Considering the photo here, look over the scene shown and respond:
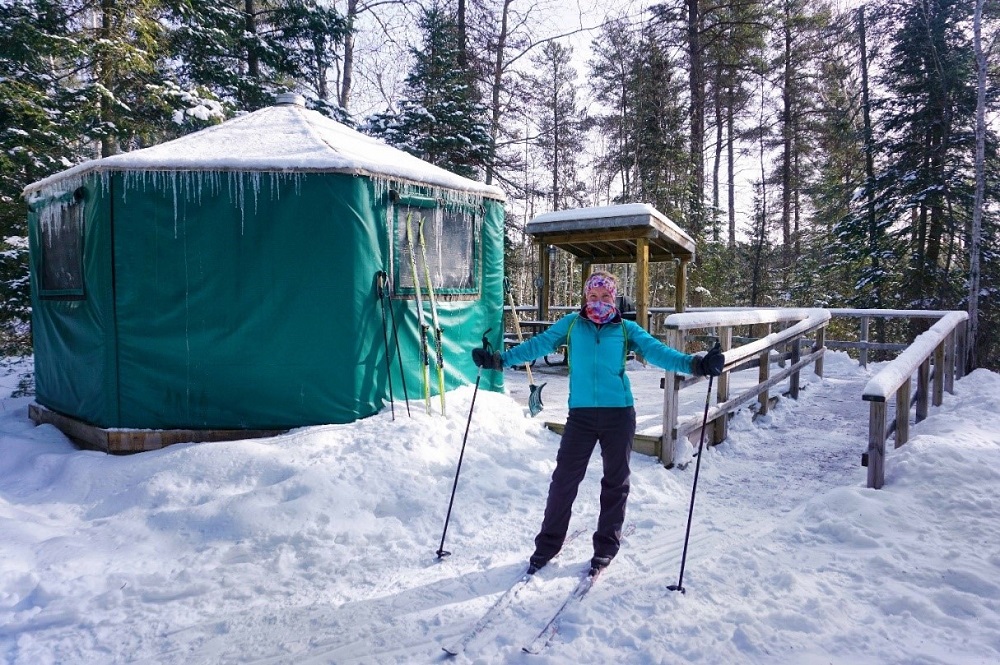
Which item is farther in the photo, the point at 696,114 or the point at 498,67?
the point at 498,67

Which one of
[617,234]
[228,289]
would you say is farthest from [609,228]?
[228,289]

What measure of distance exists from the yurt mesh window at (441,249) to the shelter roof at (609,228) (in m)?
2.79

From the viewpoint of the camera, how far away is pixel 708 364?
2.83 m

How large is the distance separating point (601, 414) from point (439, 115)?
11474 millimetres

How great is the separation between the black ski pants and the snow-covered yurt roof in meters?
3.14

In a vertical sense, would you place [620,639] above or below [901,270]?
below

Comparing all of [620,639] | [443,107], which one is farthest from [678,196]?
[620,639]

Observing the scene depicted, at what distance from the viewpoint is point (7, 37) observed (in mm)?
8445

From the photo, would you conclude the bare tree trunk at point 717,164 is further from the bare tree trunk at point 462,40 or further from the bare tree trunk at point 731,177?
the bare tree trunk at point 462,40

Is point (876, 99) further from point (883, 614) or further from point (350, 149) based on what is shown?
point (883, 614)

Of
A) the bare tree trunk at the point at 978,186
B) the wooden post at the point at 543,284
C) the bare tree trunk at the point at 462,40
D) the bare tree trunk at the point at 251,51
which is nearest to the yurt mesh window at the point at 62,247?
the wooden post at the point at 543,284

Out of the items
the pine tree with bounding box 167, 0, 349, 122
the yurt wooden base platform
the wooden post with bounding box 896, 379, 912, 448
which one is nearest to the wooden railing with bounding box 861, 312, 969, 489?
the wooden post with bounding box 896, 379, 912, 448

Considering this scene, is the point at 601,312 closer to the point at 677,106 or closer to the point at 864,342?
the point at 864,342

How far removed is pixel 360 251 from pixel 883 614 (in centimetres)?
423
